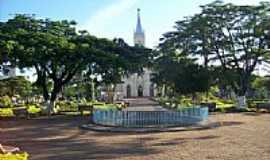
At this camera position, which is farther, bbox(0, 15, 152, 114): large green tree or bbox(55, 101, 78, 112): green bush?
bbox(55, 101, 78, 112): green bush

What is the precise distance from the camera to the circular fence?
2216 centimetres

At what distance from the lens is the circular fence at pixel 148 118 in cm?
2216

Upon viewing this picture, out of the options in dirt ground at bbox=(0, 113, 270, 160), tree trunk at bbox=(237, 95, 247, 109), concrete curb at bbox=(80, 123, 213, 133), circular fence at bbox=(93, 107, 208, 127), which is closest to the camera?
dirt ground at bbox=(0, 113, 270, 160)

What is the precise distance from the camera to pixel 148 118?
2233 cm

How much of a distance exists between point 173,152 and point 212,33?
79.6 ft

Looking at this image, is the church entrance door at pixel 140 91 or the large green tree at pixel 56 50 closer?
the large green tree at pixel 56 50

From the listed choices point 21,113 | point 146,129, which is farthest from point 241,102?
point 146,129

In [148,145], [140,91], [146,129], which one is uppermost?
[140,91]

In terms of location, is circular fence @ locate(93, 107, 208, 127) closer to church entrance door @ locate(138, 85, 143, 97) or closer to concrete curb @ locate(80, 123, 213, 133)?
concrete curb @ locate(80, 123, 213, 133)

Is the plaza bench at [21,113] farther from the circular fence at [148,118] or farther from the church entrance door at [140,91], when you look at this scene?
the church entrance door at [140,91]

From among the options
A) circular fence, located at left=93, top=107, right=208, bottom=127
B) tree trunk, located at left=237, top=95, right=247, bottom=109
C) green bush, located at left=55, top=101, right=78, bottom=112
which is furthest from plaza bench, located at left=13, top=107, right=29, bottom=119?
tree trunk, located at left=237, top=95, right=247, bottom=109

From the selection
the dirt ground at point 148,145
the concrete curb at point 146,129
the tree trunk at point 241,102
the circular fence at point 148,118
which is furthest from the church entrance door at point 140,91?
the dirt ground at point 148,145

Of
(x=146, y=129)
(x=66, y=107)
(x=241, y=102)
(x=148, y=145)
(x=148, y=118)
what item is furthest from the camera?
(x=66, y=107)

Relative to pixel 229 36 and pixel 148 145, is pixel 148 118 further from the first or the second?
pixel 229 36
